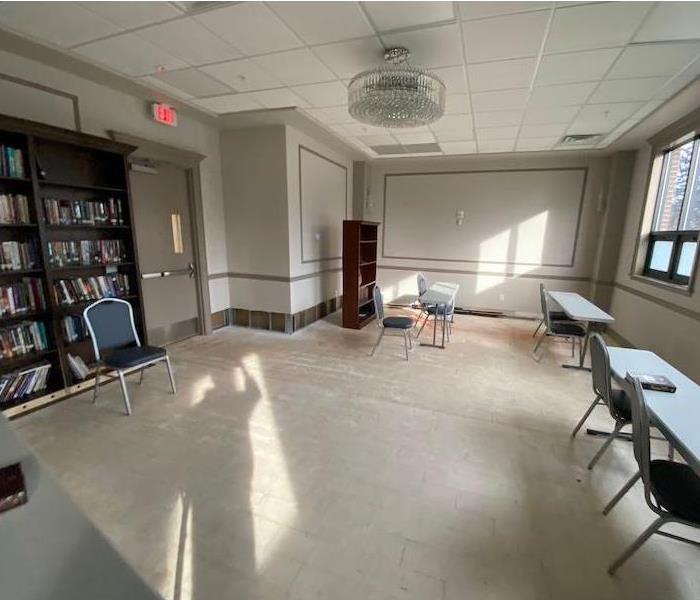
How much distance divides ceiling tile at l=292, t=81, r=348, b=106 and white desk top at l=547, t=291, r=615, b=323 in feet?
10.6

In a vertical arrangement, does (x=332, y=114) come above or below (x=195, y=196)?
above

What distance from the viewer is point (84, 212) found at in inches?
122

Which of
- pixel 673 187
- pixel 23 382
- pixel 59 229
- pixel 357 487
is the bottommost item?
pixel 357 487

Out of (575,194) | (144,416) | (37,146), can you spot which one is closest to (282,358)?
(144,416)

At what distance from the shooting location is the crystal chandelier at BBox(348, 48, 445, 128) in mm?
2369

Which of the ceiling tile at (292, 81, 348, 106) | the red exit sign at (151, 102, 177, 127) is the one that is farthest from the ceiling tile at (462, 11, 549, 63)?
the red exit sign at (151, 102, 177, 127)

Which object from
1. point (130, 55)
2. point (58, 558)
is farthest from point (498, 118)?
point (58, 558)

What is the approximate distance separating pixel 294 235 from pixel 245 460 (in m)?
3.21

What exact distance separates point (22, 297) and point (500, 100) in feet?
15.2

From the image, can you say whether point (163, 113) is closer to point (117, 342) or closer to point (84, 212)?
point (84, 212)

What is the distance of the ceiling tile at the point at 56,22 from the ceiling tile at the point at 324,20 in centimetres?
121

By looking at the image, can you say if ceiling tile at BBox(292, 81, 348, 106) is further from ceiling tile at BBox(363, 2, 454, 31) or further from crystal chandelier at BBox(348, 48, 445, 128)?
ceiling tile at BBox(363, 2, 454, 31)

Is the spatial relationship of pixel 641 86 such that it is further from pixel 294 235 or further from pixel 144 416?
pixel 144 416

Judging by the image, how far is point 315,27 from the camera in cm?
228
